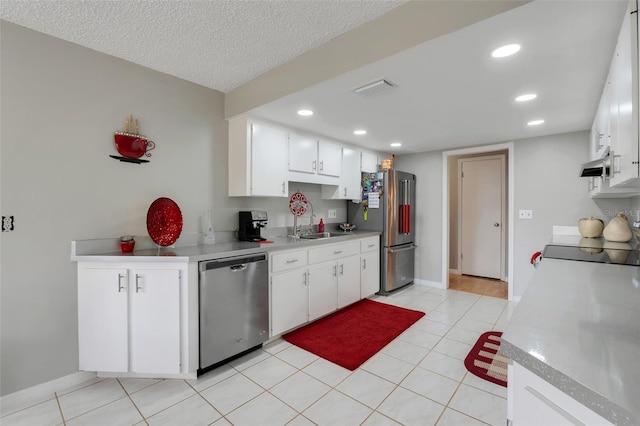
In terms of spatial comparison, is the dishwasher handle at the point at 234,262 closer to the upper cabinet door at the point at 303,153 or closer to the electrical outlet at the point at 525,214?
the upper cabinet door at the point at 303,153

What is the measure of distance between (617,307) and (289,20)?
6.91 feet

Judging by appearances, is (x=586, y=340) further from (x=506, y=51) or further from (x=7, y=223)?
(x=7, y=223)

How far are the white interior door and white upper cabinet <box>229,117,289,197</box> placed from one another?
3.72 meters

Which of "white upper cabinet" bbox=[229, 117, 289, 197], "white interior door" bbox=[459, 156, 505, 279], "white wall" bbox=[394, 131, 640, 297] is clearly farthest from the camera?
"white interior door" bbox=[459, 156, 505, 279]

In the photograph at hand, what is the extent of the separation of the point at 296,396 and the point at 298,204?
6.69 ft

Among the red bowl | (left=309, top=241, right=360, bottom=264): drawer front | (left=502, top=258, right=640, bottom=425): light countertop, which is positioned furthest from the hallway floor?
the red bowl

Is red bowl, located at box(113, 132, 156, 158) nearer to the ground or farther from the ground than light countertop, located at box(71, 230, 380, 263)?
farther from the ground

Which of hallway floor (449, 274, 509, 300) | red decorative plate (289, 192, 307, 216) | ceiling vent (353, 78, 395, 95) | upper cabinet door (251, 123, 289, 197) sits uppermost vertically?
ceiling vent (353, 78, 395, 95)

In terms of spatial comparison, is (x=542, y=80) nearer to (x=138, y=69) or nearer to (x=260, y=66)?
(x=260, y=66)

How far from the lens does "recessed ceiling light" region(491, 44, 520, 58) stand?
1.60 m

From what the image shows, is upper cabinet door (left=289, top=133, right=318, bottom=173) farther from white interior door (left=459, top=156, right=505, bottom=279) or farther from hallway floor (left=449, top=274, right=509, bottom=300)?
white interior door (left=459, top=156, right=505, bottom=279)

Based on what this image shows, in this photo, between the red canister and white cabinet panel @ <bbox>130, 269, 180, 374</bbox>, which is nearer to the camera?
white cabinet panel @ <bbox>130, 269, 180, 374</bbox>

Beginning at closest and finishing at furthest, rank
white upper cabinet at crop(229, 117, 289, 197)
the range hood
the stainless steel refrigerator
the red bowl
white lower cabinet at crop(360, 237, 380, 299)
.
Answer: the range hood → the red bowl → white upper cabinet at crop(229, 117, 289, 197) → white lower cabinet at crop(360, 237, 380, 299) → the stainless steel refrigerator

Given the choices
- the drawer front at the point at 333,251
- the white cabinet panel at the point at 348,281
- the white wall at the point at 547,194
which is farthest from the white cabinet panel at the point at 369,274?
the white wall at the point at 547,194
